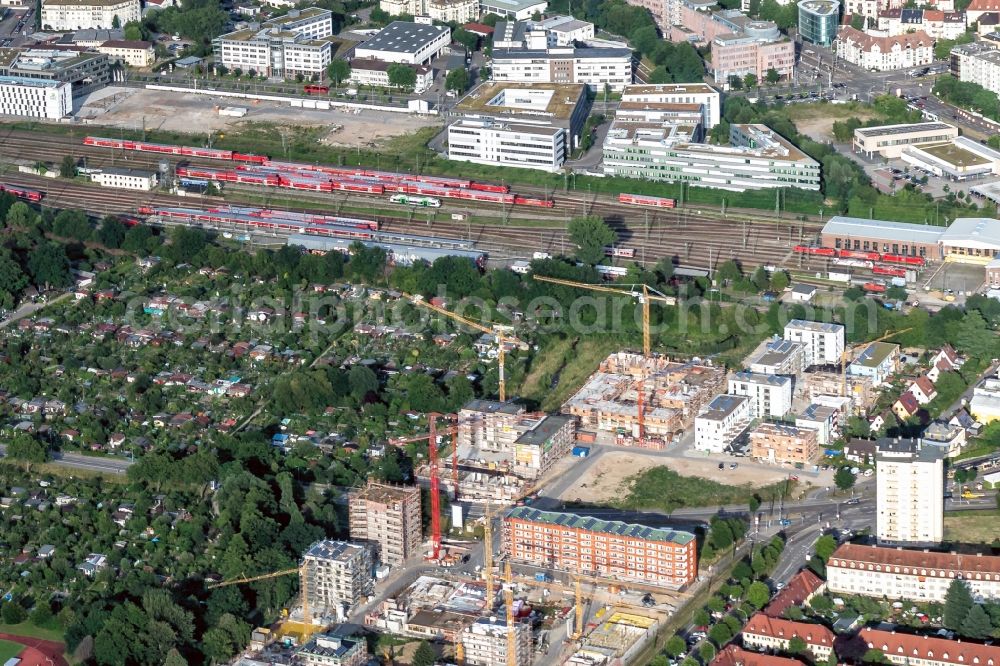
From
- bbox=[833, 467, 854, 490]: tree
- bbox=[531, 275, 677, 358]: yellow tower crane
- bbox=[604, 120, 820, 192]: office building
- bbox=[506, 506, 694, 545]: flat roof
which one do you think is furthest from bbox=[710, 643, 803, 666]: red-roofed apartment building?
bbox=[604, 120, 820, 192]: office building

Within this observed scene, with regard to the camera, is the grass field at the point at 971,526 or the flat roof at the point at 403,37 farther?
the flat roof at the point at 403,37

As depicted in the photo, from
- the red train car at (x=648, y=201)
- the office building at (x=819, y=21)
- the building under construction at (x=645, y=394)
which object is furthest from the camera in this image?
the office building at (x=819, y=21)

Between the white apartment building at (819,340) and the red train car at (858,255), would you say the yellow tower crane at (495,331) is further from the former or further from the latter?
the red train car at (858,255)

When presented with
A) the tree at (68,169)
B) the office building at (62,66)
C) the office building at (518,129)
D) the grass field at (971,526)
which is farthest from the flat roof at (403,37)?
the grass field at (971,526)

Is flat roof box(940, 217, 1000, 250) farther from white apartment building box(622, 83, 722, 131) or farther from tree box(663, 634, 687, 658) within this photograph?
tree box(663, 634, 687, 658)

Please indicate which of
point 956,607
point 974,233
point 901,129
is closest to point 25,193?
point 901,129

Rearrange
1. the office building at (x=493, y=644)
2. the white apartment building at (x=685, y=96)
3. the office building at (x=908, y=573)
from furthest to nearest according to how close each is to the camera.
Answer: the white apartment building at (x=685, y=96) → the office building at (x=908, y=573) → the office building at (x=493, y=644)
